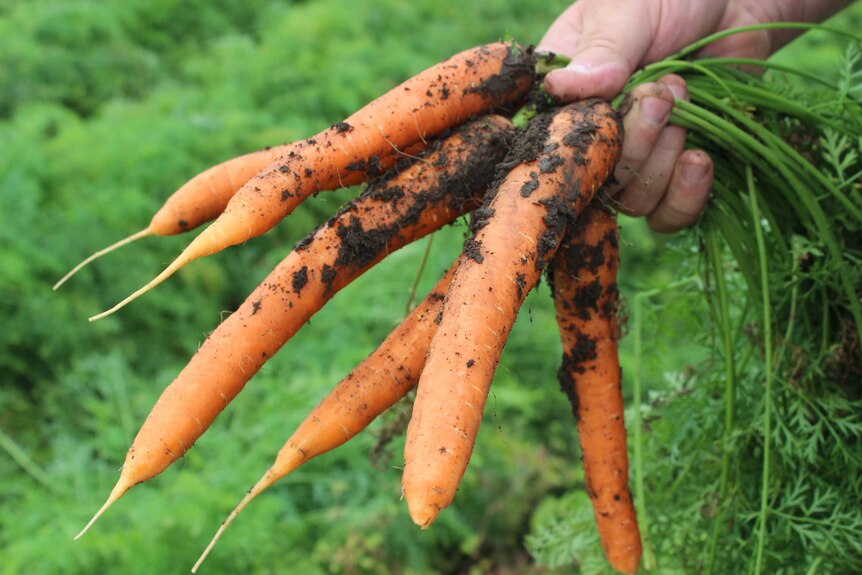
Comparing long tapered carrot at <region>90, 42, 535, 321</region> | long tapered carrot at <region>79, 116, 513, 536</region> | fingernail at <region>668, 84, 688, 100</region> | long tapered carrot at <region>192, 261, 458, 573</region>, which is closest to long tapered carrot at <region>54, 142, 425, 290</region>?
long tapered carrot at <region>90, 42, 535, 321</region>

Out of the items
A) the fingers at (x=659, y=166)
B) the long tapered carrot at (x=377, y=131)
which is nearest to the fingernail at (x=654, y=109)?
the fingers at (x=659, y=166)

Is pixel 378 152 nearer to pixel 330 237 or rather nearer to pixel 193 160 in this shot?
pixel 330 237

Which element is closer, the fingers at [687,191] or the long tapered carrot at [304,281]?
the long tapered carrot at [304,281]

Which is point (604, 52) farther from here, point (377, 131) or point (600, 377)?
point (600, 377)

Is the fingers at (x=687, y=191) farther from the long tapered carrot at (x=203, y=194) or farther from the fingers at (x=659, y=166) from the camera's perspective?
the long tapered carrot at (x=203, y=194)

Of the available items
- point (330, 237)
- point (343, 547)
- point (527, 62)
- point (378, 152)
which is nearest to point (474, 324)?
point (330, 237)

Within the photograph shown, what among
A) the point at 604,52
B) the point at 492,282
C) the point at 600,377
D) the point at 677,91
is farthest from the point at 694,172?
the point at 492,282

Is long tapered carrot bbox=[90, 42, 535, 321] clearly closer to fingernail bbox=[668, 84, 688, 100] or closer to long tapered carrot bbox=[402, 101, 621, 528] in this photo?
long tapered carrot bbox=[402, 101, 621, 528]
